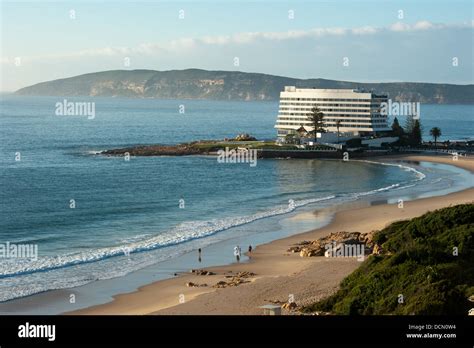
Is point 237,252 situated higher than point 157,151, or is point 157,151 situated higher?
point 157,151

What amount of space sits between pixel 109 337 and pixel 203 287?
2492 centimetres

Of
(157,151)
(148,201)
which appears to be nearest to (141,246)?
(148,201)

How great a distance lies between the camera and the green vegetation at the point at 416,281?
17.5 metres

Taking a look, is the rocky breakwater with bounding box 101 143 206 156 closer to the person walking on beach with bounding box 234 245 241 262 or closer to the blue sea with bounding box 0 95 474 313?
the blue sea with bounding box 0 95 474 313

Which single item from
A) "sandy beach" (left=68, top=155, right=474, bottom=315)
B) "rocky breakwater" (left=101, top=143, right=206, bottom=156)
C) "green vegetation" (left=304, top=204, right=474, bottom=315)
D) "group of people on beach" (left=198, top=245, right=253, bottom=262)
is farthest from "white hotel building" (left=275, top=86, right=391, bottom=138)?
"green vegetation" (left=304, top=204, right=474, bottom=315)

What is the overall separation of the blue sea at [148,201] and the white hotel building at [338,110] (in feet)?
89.2

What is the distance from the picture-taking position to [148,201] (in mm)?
60406

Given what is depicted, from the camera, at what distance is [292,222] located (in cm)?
4928

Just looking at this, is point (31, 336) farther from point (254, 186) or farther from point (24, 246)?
point (254, 186)

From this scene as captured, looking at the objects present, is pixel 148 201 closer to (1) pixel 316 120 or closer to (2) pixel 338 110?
(1) pixel 316 120

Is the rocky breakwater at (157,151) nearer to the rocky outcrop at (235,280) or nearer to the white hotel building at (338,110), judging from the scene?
the white hotel building at (338,110)

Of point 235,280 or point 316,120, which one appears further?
point 316,120

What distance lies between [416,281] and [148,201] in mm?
42103

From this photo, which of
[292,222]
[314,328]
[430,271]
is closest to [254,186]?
[292,222]
